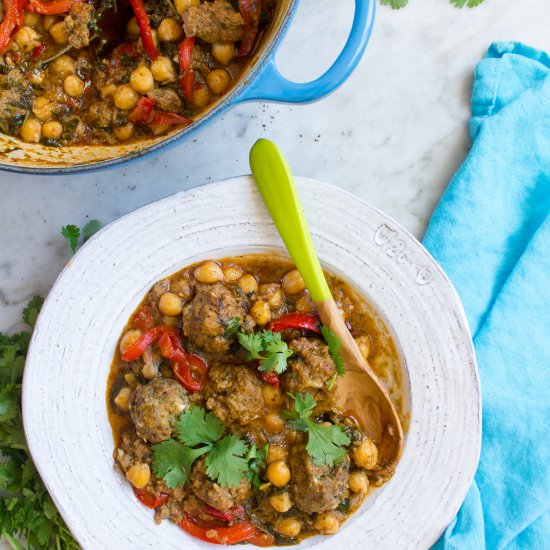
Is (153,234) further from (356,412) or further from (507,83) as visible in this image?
(507,83)

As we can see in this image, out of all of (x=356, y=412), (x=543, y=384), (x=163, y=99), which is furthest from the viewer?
(x=543, y=384)

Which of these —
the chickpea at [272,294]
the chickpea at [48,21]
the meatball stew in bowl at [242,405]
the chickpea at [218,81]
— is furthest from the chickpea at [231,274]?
the chickpea at [48,21]

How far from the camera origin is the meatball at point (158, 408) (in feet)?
10.8

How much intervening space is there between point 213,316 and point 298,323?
0.45 metres

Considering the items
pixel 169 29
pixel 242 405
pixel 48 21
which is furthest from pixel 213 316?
pixel 48 21

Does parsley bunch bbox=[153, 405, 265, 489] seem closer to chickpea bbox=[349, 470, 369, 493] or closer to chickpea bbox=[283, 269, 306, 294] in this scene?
chickpea bbox=[349, 470, 369, 493]

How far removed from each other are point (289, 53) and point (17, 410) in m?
2.54

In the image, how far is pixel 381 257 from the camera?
3385 millimetres

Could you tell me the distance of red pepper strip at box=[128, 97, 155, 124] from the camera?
3283 mm

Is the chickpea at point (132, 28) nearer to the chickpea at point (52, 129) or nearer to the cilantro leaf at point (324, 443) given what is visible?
the chickpea at point (52, 129)

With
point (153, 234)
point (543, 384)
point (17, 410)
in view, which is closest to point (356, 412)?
point (543, 384)

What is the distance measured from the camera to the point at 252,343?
10.8ft

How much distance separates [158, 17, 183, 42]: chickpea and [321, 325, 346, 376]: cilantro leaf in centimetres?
163

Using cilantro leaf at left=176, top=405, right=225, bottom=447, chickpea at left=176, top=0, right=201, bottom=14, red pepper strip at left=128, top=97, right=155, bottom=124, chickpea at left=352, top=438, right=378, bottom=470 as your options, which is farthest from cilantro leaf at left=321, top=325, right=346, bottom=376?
chickpea at left=176, top=0, right=201, bottom=14
